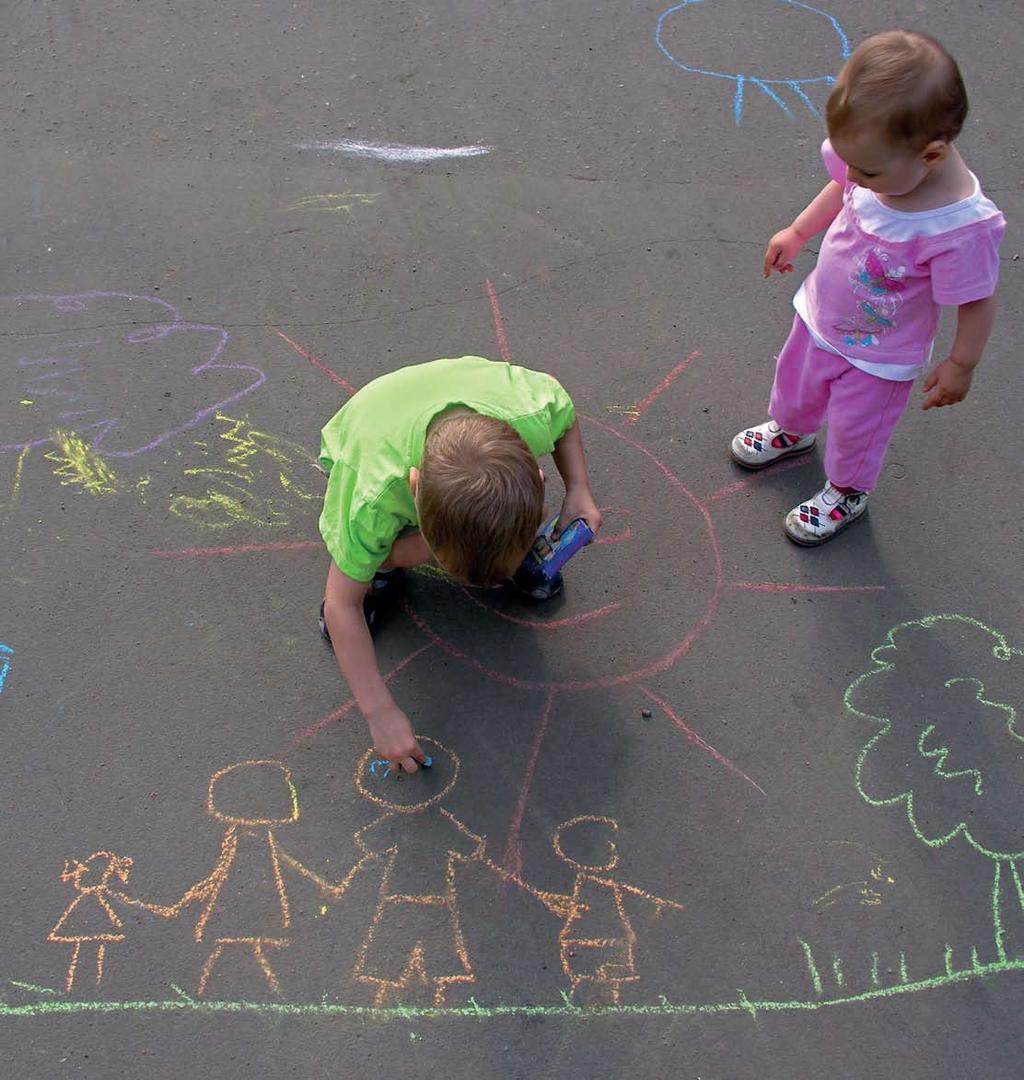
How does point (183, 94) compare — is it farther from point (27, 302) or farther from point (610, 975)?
point (610, 975)

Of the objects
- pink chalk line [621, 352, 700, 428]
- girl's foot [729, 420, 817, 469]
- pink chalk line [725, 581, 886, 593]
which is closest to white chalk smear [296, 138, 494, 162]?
pink chalk line [621, 352, 700, 428]

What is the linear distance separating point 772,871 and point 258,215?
255 cm

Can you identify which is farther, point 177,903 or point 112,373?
point 112,373

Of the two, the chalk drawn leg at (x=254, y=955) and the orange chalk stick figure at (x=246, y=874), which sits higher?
the orange chalk stick figure at (x=246, y=874)

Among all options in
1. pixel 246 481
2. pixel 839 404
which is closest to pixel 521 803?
pixel 246 481

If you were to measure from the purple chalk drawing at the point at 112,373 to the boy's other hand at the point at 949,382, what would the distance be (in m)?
1.87

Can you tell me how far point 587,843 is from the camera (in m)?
2.35

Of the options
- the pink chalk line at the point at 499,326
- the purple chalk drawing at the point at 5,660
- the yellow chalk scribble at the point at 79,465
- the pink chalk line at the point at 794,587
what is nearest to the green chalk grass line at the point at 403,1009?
the purple chalk drawing at the point at 5,660

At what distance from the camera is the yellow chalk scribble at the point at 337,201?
10.8 ft

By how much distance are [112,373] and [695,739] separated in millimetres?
1999

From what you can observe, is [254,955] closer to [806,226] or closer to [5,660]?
[5,660]

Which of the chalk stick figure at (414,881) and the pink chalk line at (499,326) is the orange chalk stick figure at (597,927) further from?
the pink chalk line at (499,326)

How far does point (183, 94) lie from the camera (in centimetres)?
354

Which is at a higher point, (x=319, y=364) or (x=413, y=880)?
(x=319, y=364)
